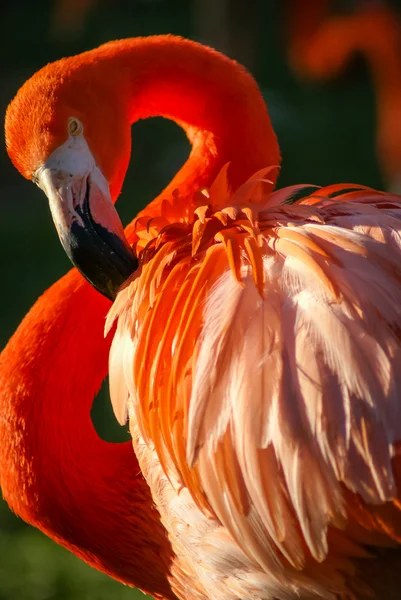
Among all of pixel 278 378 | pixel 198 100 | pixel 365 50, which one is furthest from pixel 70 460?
pixel 365 50

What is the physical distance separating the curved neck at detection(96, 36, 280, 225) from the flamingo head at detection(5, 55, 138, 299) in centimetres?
11

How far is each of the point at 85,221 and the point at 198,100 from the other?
1.65ft

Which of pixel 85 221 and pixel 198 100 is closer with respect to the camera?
pixel 85 221

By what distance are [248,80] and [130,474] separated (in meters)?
0.98

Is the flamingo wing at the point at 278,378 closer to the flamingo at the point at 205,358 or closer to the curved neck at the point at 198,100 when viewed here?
the flamingo at the point at 205,358

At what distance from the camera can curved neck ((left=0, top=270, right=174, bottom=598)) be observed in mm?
1894

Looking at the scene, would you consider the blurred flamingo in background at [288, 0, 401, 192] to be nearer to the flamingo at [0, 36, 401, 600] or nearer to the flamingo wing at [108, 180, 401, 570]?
the flamingo at [0, 36, 401, 600]

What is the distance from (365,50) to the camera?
6004mm

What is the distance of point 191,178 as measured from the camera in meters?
2.13

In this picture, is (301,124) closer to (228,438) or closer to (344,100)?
(344,100)

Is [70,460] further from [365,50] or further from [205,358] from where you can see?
[365,50]

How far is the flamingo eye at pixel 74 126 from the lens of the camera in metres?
1.87

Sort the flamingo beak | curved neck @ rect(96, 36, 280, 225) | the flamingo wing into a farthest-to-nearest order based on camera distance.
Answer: curved neck @ rect(96, 36, 280, 225) < the flamingo beak < the flamingo wing

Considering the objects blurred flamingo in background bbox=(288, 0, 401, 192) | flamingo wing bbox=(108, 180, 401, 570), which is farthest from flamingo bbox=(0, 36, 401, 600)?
blurred flamingo in background bbox=(288, 0, 401, 192)
